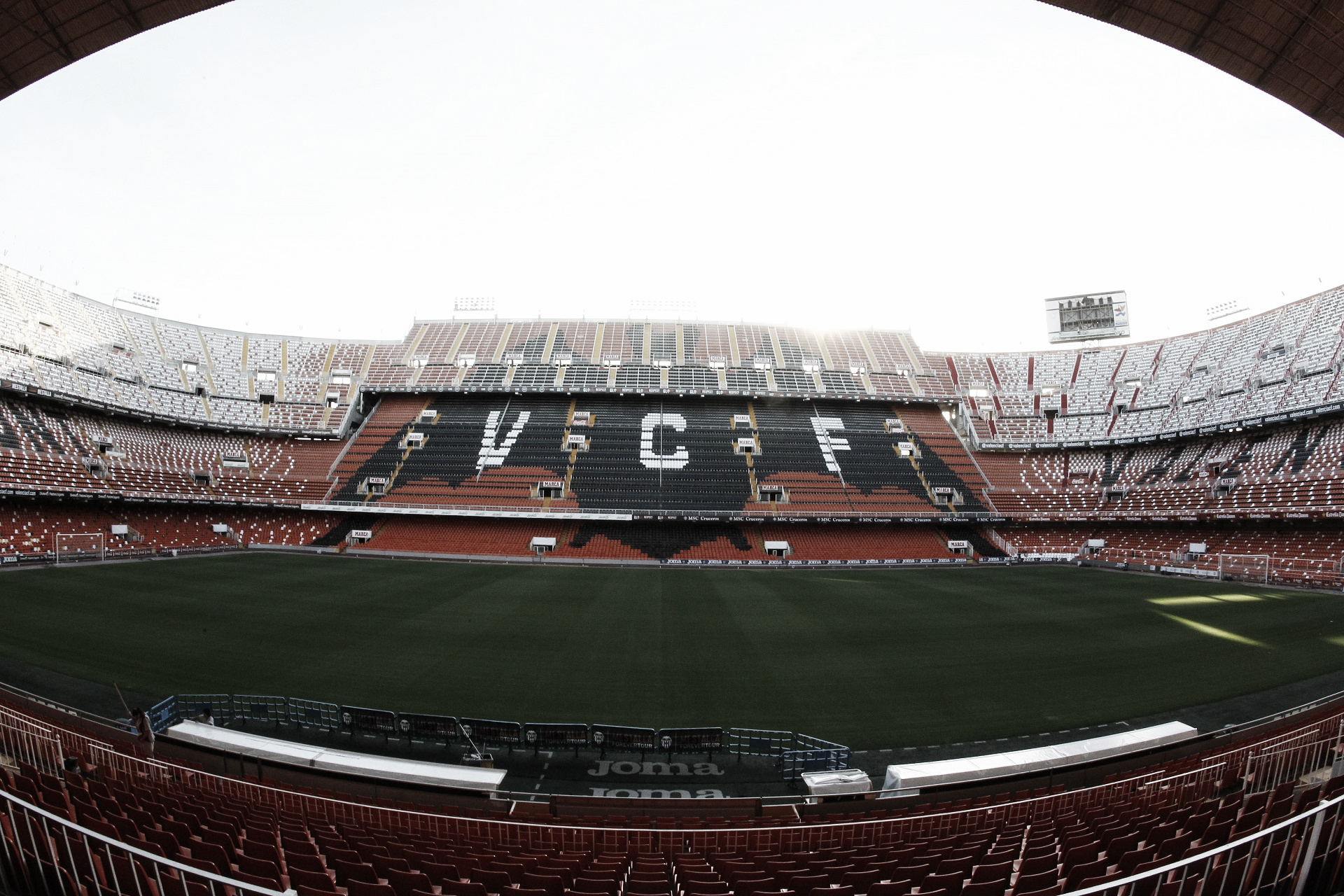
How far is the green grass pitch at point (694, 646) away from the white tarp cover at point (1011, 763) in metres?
2.36

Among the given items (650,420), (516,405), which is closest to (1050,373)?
(650,420)

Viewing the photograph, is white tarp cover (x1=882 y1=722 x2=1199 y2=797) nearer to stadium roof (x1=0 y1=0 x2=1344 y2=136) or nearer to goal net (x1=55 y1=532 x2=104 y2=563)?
stadium roof (x1=0 y1=0 x2=1344 y2=136)

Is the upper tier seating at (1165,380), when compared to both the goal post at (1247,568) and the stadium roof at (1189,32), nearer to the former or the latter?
the goal post at (1247,568)

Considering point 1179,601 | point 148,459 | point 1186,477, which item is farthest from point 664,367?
point 1186,477

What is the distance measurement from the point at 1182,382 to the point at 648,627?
50.7 meters

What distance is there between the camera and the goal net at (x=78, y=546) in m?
30.7

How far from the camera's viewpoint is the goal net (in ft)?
101

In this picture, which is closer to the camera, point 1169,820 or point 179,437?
point 1169,820

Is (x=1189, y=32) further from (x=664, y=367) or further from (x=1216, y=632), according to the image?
(x=664, y=367)

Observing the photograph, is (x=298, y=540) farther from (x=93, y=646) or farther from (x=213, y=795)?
(x=213, y=795)

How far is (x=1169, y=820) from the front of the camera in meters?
5.69

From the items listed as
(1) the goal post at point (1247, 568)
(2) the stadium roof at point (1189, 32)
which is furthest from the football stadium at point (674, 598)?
(1) the goal post at point (1247, 568)

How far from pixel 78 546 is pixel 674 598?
34.1m

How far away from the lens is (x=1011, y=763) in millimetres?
9305
